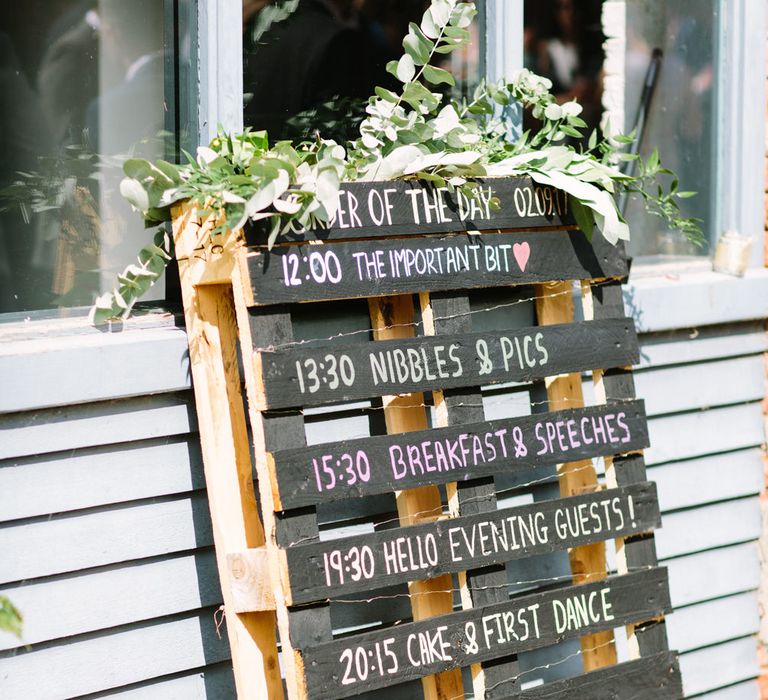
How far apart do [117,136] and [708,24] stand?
1928 mm

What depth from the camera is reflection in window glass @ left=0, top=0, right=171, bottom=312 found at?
238 cm

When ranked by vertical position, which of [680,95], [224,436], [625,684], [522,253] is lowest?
[625,684]

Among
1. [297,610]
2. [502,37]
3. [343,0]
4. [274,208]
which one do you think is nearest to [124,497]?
[297,610]

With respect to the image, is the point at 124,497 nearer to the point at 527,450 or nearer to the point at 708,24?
the point at 527,450

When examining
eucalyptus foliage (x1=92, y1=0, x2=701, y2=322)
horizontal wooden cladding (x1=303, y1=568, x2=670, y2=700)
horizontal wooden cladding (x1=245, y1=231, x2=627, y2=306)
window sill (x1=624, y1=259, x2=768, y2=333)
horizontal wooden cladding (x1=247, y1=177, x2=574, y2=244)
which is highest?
eucalyptus foliage (x1=92, y1=0, x2=701, y2=322)

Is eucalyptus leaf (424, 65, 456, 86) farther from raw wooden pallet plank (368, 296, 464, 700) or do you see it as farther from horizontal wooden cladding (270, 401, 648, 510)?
horizontal wooden cladding (270, 401, 648, 510)

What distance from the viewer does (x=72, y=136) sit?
2453 mm

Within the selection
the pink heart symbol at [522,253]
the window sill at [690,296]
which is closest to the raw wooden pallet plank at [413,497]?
the pink heart symbol at [522,253]

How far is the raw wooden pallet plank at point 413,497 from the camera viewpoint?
2.48 m

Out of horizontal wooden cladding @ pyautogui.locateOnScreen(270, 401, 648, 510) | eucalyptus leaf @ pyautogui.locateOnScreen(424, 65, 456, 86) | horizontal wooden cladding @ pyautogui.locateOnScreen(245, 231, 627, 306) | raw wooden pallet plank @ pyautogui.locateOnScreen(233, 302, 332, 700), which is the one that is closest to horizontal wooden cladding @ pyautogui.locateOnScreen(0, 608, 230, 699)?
raw wooden pallet plank @ pyautogui.locateOnScreen(233, 302, 332, 700)

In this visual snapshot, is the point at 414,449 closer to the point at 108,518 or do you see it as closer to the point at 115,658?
the point at 108,518

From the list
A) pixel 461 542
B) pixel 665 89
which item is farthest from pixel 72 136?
pixel 665 89

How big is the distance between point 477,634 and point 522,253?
84 cm

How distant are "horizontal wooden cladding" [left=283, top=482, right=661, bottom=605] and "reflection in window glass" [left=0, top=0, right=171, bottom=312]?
77 centimetres
